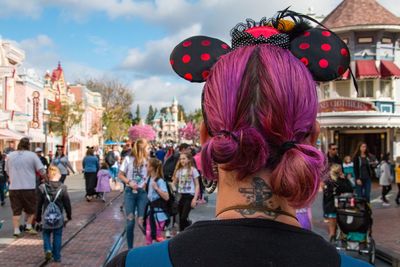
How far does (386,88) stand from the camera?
25.8 metres

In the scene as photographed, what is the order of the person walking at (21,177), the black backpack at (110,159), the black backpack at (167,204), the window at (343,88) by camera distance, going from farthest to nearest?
the window at (343,88), the black backpack at (110,159), the person walking at (21,177), the black backpack at (167,204)

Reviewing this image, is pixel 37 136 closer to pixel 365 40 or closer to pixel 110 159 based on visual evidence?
pixel 110 159

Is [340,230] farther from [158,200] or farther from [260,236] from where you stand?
[260,236]

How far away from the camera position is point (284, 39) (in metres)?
1.45

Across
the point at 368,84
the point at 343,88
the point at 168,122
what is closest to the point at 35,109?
the point at 343,88

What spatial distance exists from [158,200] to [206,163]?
23.0 ft

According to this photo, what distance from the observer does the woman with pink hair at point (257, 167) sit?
1179mm

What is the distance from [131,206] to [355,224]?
128 inches

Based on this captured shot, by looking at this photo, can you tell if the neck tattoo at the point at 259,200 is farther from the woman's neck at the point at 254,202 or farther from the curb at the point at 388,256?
the curb at the point at 388,256

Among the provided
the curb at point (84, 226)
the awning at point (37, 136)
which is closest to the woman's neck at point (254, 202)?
the curb at point (84, 226)

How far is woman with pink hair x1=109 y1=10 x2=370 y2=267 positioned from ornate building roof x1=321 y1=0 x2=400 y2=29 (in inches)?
1004

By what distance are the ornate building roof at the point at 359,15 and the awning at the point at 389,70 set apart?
1.96 meters

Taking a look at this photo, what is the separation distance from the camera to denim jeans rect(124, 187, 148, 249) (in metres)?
7.71

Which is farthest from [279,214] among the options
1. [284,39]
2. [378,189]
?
[378,189]
